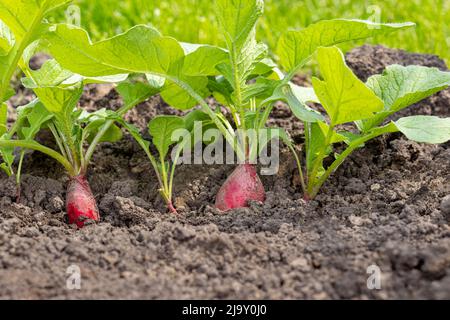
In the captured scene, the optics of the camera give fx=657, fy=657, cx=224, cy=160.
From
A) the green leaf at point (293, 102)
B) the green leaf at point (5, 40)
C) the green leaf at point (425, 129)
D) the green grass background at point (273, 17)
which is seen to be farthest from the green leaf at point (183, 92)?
the green grass background at point (273, 17)

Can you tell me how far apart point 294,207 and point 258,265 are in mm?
427

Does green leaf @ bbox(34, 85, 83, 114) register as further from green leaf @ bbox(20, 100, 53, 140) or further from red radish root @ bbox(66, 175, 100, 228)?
red radish root @ bbox(66, 175, 100, 228)

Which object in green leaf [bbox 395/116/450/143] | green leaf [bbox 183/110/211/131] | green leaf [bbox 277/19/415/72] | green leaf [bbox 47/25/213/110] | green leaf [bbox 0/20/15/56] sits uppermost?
green leaf [bbox 0/20/15/56]

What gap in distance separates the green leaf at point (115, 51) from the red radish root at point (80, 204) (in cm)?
39

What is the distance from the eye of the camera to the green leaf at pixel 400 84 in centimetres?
204

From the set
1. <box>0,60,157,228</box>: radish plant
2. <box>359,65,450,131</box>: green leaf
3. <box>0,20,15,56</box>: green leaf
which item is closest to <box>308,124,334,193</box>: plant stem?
<box>359,65,450,131</box>: green leaf

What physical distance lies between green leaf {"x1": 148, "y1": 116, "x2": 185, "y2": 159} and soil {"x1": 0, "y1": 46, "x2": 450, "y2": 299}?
0.63 ft

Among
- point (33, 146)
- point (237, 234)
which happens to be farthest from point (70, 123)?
point (237, 234)

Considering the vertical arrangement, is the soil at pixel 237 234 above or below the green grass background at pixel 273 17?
below

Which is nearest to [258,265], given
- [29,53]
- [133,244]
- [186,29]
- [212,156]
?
[133,244]

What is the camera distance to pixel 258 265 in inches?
65.9

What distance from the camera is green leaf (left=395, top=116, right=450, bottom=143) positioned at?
6.19 ft

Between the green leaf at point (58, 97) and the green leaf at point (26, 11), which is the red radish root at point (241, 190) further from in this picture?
the green leaf at point (26, 11)

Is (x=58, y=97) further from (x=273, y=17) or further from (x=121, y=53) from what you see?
(x=273, y=17)
